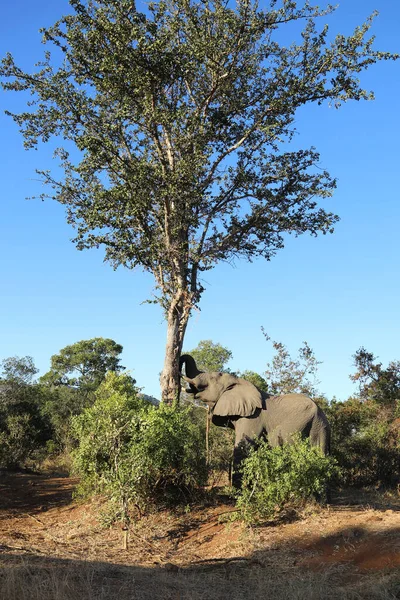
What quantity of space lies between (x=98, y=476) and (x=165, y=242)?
241 inches

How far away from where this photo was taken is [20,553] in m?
9.30

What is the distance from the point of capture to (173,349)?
14.7 meters

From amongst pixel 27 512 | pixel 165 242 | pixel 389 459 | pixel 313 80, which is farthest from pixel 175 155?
pixel 389 459

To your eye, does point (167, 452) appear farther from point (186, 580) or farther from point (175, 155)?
point (175, 155)

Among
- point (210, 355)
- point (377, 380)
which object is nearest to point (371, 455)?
point (377, 380)

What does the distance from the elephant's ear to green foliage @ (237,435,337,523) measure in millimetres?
2527

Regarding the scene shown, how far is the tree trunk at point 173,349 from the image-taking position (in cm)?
1449

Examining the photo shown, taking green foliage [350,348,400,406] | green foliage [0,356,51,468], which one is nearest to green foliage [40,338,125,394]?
green foliage [0,356,51,468]

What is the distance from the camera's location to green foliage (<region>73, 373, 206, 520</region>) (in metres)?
11.0

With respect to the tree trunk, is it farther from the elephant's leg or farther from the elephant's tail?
the elephant's tail

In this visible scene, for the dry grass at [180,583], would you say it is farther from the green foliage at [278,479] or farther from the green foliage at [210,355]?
the green foliage at [210,355]

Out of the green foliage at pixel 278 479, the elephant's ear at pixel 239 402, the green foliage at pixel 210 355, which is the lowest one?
the green foliage at pixel 278 479

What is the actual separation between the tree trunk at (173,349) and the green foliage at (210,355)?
27001mm

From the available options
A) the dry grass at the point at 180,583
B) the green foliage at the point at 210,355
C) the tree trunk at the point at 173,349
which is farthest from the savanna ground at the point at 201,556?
the green foliage at the point at 210,355
